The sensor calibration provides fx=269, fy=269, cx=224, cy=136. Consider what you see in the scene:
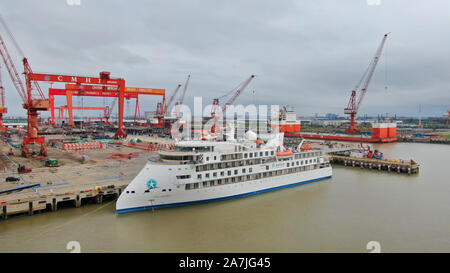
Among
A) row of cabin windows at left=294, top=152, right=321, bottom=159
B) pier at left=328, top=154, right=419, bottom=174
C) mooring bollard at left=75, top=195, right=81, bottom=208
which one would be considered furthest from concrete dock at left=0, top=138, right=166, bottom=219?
pier at left=328, top=154, right=419, bottom=174

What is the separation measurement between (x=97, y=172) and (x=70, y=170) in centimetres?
331

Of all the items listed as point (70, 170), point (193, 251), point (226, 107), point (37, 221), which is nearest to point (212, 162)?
point (193, 251)

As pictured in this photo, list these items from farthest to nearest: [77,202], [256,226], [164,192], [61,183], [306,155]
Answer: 1. [306,155]
2. [61,183]
3. [77,202]
4. [164,192]
5. [256,226]

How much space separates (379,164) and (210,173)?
25317mm

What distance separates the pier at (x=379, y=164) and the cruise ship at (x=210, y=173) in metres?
14.7

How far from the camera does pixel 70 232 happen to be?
49.4ft

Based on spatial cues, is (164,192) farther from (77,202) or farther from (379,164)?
(379,164)

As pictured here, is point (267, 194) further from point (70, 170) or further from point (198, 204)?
point (70, 170)

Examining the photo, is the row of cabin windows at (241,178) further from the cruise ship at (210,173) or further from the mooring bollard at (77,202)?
the mooring bollard at (77,202)

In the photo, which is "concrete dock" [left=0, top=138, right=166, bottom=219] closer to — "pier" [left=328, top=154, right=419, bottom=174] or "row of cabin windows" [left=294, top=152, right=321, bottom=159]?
"row of cabin windows" [left=294, top=152, right=321, bottom=159]

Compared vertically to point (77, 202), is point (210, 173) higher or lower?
higher

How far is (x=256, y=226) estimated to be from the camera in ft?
53.9

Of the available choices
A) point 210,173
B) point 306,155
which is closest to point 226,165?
point 210,173

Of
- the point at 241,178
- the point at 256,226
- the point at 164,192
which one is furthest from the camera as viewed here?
the point at 241,178
